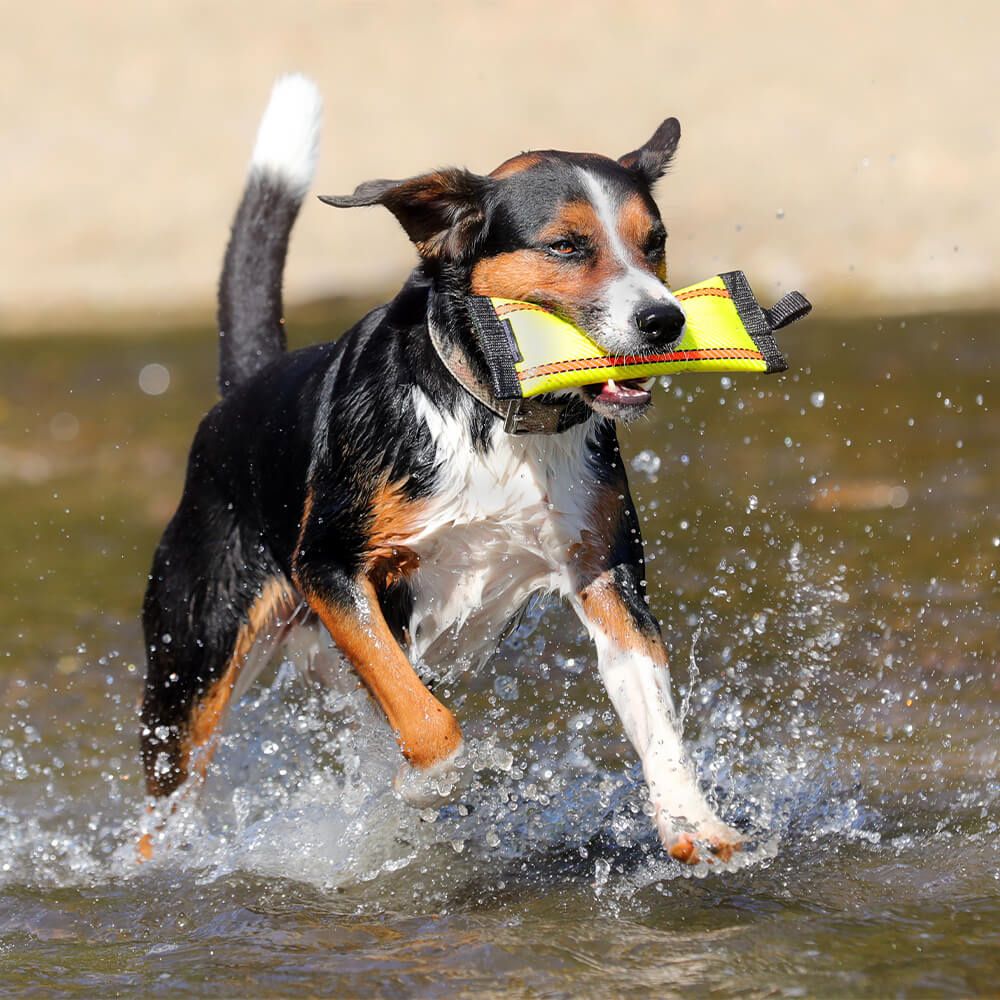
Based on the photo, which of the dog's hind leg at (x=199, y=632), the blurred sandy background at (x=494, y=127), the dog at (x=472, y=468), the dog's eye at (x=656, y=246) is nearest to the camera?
the dog at (x=472, y=468)

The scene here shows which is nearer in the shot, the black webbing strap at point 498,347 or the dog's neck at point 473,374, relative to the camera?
the black webbing strap at point 498,347

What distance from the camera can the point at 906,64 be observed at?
1967 centimetres

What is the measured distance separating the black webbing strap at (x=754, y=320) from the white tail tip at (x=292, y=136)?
1.83 meters

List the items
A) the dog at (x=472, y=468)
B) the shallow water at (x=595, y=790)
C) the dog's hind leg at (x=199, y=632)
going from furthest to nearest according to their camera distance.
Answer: the dog's hind leg at (x=199, y=632), the dog at (x=472, y=468), the shallow water at (x=595, y=790)

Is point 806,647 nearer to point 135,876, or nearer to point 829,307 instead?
point 135,876

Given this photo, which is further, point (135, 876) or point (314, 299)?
point (314, 299)

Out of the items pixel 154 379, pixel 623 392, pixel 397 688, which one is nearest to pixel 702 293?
pixel 623 392

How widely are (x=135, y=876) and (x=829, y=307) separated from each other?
35.1 feet

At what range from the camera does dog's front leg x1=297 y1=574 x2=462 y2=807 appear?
4.22 meters

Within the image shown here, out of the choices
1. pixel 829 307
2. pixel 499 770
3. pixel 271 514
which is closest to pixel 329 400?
pixel 271 514

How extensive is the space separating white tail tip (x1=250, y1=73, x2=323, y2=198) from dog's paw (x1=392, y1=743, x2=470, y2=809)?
231cm

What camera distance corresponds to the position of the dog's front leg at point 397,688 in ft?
13.8

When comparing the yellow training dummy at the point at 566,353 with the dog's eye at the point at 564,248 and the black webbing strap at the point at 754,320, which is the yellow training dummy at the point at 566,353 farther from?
the dog's eye at the point at 564,248

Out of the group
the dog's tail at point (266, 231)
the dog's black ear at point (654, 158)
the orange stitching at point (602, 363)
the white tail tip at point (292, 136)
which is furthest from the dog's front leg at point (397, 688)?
the white tail tip at point (292, 136)
